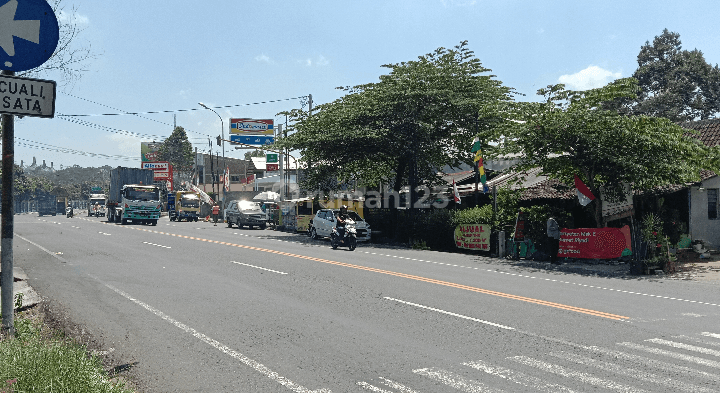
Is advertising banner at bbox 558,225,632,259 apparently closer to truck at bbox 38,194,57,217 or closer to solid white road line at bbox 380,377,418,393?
solid white road line at bbox 380,377,418,393

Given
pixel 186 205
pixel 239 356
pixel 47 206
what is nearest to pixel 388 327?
pixel 239 356

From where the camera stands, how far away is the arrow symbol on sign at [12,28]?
19.2ft

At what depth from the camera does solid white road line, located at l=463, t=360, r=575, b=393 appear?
5.49 m

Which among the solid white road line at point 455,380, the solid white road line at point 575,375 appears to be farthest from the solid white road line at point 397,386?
the solid white road line at point 575,375

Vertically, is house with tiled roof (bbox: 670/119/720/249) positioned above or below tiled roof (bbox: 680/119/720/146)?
below

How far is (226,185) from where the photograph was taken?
57.5 metres

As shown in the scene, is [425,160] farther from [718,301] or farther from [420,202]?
[718,301]

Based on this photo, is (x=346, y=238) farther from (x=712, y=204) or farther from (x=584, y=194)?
(x=712, y=204)

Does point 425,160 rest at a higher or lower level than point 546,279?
higher

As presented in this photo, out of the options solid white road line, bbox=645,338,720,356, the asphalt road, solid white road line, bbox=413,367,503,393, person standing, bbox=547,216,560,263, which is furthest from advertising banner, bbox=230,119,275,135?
solid white road line, bbox=413,367,503,393

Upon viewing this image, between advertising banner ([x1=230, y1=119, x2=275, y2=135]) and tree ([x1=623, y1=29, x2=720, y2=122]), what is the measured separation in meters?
38.0

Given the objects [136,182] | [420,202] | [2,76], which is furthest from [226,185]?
[2,76]

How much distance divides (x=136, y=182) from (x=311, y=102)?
14.9 metres

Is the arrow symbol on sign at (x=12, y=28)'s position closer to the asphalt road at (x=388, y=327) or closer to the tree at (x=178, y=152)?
the asphalt road at (x=388, y=327)
